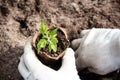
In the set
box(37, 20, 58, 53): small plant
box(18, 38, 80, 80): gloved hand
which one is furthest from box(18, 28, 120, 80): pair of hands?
box(37, 20, 58, 53): small plant

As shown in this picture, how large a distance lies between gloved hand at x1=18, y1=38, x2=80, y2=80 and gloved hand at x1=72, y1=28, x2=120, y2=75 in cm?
→ 17

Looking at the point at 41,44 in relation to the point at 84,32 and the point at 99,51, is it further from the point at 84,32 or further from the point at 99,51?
the point at 84,32

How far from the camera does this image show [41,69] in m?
1.55

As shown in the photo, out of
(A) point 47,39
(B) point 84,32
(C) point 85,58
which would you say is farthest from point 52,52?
(B) point 84,32

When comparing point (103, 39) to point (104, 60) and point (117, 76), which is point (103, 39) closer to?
point (104, 60)

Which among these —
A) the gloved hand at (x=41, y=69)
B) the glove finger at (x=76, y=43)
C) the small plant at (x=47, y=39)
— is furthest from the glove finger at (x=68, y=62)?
the glove finger at (x=76, y=43)

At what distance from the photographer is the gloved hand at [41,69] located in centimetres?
155

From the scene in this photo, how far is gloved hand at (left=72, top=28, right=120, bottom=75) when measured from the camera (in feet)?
5.62

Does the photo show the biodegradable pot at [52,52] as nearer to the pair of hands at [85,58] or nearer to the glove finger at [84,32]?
the pair of hands at [85,58]

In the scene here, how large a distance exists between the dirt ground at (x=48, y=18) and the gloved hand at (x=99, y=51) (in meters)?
0.13

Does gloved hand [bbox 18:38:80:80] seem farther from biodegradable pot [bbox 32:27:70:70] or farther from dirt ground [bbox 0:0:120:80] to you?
dirt ground [bbox 0:0:120:80]

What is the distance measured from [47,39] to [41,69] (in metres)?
0.17

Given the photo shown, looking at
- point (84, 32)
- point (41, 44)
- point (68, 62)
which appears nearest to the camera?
point (41, 44)

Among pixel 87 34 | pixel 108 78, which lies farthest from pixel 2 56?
pixel 108 78
